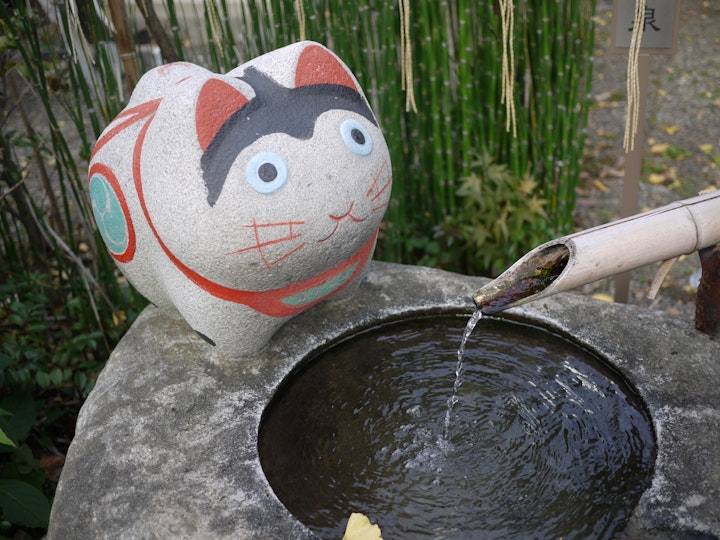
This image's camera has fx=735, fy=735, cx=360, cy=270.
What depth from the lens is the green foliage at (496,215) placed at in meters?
3.46

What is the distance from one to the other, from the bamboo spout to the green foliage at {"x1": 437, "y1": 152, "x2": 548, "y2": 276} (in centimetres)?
134

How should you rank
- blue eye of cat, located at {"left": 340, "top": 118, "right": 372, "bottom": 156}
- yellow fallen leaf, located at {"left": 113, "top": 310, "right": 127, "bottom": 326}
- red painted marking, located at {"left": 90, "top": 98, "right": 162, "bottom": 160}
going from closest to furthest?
blue eye of cat, located at {"left": 340, "top": 118, "right": 372, "bottom": 156} → red painted marking, located at {"left": 90, "top": 98, "right": 162, "bottom": 160} → yellow fallen leaf, located at {"left": 113, "top": 310, "right": 127, "bottom": 326}

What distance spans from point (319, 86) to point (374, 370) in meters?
0.98

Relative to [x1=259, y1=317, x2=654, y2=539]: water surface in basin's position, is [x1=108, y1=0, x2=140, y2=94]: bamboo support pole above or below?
above

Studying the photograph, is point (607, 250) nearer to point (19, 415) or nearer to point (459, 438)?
point (459, 438)

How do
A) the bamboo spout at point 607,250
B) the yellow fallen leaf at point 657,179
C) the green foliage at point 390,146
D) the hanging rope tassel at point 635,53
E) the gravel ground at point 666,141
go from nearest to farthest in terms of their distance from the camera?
the bamboo spout at point 607,250
the hanging rope tassel at point 635,53
the green foliage at point 390,146
the gravel ground at point 666,141
the yellow fallen leaf at point 657,179

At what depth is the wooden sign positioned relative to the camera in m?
2.67

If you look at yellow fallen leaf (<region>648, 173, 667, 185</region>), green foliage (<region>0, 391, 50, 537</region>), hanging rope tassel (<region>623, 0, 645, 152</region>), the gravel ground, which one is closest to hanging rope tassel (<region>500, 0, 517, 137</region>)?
hanging rope tassel (<region>623, 0, 645, 152</region>)

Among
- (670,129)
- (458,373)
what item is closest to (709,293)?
(458,373)

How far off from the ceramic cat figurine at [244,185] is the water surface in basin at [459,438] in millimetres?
363

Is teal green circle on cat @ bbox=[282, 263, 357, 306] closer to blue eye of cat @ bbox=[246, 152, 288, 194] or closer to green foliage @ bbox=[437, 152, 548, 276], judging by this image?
blue eye of cat @ bbox=[246, 152, 288, 194]

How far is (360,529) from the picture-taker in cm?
189

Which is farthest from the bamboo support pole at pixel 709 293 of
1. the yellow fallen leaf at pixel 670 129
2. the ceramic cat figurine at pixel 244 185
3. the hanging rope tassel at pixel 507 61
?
the yellow fallen leaf at pixel 670 129

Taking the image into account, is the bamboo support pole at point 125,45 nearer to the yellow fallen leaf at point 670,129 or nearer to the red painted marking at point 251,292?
the red painted marking at point 251,292
